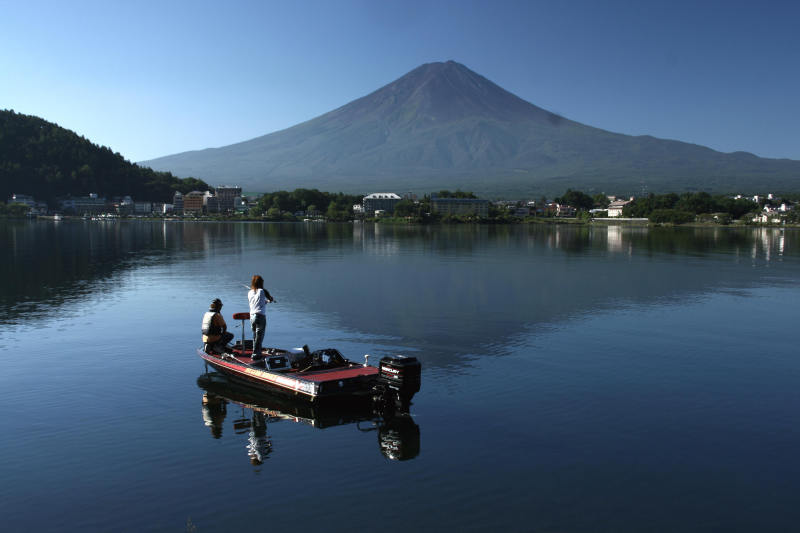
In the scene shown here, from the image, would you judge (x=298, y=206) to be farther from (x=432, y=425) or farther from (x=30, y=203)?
(x=432, y=425)

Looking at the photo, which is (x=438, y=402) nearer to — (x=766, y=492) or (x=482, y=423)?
(x=482, y=423)

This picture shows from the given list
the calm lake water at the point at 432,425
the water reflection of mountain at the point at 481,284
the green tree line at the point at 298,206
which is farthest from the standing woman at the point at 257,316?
the green tree line at the point at 298,206

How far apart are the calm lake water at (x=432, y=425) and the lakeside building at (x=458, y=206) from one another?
15823cm

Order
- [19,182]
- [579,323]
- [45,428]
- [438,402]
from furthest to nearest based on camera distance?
[19,182]
[579,323]
[438,402]
[45,428]

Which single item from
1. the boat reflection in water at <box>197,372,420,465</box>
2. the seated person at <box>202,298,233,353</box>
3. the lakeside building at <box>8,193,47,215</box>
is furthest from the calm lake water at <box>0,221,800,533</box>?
the lakeside building at <box>8,193,47,215</box>

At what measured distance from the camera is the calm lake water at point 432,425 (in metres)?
9.89

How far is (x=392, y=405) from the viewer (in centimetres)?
1384

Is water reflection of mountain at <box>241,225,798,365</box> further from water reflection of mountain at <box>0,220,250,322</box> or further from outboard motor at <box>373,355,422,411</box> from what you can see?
water reflection of mountain at <box>0,220,250,322</box>

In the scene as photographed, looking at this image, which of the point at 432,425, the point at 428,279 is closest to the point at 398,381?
the point at 432,425

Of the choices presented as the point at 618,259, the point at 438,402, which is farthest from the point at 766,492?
the point at 618,259

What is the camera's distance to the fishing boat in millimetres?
13617

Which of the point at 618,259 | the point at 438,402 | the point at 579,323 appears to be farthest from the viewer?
the point at 618,259

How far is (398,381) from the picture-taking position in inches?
530

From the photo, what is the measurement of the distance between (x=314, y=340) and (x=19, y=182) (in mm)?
210705
